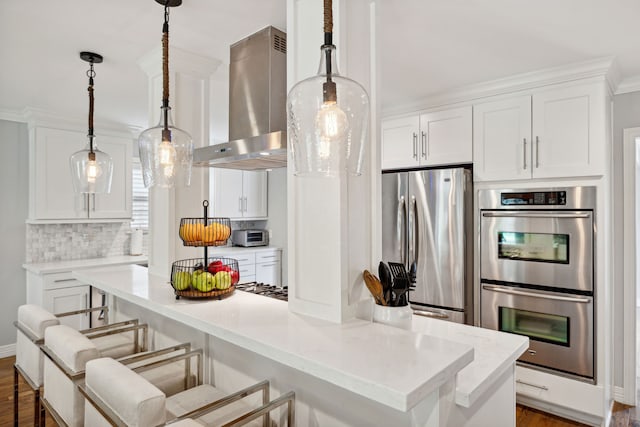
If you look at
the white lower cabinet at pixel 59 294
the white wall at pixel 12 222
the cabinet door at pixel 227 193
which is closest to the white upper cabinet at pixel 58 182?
the white wall at pixel 12 222

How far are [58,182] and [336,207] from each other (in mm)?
3806

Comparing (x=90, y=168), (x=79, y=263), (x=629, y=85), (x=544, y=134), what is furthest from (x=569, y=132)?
(x=79, y=263)

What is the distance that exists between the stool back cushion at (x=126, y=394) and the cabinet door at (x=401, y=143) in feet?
9.55

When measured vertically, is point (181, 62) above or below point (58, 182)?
above

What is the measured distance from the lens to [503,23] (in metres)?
2.08

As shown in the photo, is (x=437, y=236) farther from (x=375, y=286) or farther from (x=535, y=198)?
(x=375, y=286)

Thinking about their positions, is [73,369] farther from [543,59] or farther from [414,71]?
[543,59]

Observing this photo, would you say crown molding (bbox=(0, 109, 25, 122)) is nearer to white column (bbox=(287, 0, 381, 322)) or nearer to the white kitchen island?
the white kitchen island

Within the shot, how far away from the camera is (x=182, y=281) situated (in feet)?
5.54

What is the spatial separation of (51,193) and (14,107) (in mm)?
877

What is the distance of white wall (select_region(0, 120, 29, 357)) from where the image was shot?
3826 mm

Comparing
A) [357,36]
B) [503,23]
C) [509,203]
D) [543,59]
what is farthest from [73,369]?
[543,59]

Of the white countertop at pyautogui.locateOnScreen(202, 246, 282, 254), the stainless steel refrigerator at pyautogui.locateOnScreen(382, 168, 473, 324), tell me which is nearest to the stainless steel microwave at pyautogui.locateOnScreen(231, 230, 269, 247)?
the white countertop at pyautogui.locateOnScreen(202, 246, 282, 254)

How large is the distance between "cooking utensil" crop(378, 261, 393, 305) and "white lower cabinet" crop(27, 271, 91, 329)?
3.25 meters
